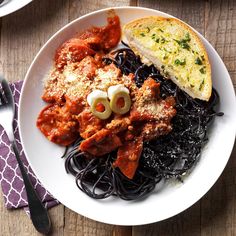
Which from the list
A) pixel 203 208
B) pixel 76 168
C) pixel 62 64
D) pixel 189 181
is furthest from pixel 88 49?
pixel 203 208

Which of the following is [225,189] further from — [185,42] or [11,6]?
[11,6]

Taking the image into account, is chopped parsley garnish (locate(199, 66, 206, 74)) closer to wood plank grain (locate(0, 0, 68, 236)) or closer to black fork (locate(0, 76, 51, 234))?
wood plank grain (locate(0, 0, 68, 236))

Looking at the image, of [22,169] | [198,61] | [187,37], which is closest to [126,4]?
[187,37]

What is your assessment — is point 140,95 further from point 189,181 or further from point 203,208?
point 203,208

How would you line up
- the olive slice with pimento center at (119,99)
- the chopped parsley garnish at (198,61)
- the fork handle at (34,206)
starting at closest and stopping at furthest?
the olive slice with pimento center at (119,99) → the chopped parsley garnish at (198,61) → the fork handle at (34,206)

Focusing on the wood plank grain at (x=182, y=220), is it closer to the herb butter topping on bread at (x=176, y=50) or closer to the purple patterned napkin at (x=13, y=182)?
the herb butter topping on bread at (x=176, y=50)

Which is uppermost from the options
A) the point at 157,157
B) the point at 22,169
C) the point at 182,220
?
the point at 157,157

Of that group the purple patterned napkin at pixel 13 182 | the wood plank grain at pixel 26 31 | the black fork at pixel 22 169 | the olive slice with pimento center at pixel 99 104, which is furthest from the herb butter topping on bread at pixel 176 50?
the purple patterned napkin at pixel 13 182
